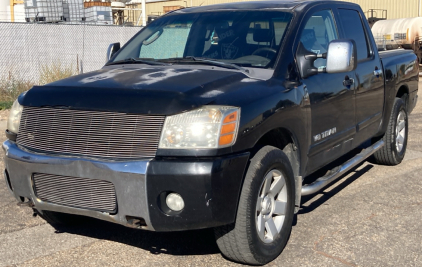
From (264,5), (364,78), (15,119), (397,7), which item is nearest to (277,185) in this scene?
(264,5)

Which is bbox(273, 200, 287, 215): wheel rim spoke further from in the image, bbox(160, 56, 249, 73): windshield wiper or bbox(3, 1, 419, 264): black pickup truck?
bbox(160, 56, 249, 73): windshield wiper

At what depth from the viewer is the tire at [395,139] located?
6582mm

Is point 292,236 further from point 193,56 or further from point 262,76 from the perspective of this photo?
point 193,56

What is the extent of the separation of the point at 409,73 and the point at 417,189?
180 cm

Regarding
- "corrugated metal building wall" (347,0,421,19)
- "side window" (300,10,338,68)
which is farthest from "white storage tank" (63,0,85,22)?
"corrugated metal building wall" (347,0,421,19)

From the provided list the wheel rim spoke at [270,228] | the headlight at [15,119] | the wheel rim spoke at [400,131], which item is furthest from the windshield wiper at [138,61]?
the wheel rim spoke at [400,131]

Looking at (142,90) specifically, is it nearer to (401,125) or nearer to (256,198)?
(256,198)

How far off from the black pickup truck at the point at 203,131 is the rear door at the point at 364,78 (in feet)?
1.46

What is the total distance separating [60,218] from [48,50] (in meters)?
10.8

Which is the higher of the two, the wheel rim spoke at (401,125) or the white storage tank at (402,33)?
the white storage tank at (402,33)

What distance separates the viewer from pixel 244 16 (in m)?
4.85

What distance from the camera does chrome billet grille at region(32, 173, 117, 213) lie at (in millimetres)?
3506

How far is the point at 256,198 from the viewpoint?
3625 millimetres

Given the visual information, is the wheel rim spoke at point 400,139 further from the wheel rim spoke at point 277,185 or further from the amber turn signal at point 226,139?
the amber turn signal at point 226,139
